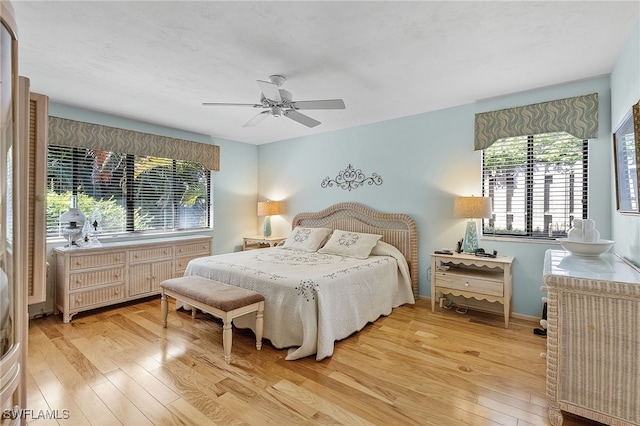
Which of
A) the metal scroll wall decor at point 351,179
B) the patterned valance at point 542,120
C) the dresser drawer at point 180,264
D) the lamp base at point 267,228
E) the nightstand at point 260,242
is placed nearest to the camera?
the patterned valance at point 542,120

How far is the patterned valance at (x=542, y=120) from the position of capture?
287cm

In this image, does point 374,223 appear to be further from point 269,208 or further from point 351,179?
point 269,208

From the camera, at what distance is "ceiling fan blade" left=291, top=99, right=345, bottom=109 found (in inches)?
101

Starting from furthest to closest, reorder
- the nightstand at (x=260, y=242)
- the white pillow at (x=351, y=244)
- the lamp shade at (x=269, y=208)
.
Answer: the lamp shade at (x=269, y=208) < the nightstand at (x=260, y=242) < the white pillow at (x=351, y=244)

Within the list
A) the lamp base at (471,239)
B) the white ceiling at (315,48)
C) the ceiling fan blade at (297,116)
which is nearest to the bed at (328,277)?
the lamp base at (471,239)

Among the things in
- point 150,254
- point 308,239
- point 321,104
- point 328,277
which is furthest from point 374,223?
Answer: point 150,254

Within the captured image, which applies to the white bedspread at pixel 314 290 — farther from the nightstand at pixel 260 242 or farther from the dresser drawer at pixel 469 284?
the nightstand at pixel 260 242

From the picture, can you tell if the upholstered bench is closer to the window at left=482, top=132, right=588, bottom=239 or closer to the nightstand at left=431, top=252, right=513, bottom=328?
the nightstand at left=431, top=252, right=513, bottom=328

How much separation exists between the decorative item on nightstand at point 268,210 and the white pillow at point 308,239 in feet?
3.08

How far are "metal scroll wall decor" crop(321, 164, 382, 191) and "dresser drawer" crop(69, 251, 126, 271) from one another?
10.2 ft

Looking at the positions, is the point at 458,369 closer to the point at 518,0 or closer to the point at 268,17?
the point at 518,0

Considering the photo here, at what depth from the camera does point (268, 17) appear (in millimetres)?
1896

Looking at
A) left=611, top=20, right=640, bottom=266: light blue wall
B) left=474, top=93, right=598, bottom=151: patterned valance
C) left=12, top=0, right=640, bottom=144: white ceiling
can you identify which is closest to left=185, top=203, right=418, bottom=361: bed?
left=474, top=93, right=598, bottom=151: patterned valance

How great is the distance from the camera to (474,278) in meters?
3.20
